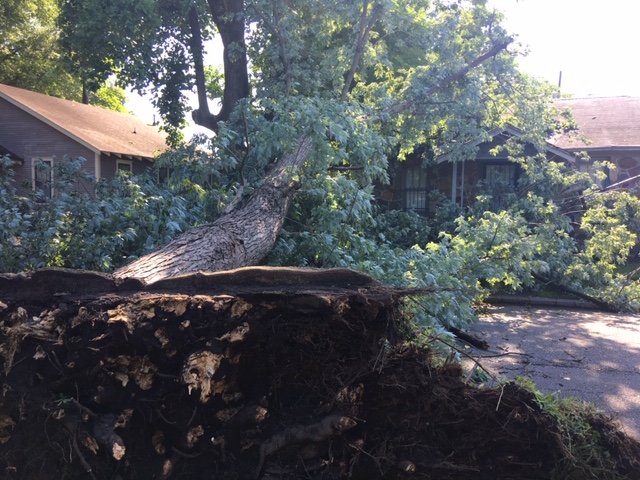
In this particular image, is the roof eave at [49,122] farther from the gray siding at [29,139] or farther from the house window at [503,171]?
the house window at [503,171]

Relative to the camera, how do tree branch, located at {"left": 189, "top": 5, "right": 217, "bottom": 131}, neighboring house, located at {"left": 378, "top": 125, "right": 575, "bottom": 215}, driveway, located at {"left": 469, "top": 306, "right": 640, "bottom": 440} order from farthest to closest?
neighboring house, located at {"left": 378, "top": 125, "right": 575, "bottom": 215}, tree branch, located at {"left": 189, "top": 5, "right": 217, "bottom": 131}, driveway, located at {"left": 469, "top": 306, "right": 640, "bottom": 440}

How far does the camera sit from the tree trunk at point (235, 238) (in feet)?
12.8

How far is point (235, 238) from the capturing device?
16.7ft

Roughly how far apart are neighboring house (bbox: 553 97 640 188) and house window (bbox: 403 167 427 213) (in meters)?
3.96

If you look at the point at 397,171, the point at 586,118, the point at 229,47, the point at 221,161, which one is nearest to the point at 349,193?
the point at 221,161

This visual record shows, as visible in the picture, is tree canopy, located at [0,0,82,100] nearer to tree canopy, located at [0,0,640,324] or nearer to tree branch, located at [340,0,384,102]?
tree canopy, located at [0,0,640,324]

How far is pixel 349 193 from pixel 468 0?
637 cm

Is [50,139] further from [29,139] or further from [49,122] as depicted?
[29,139]

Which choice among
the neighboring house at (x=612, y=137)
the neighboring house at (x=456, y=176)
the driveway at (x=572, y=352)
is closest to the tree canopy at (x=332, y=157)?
the driveway at (x=572, y=352)

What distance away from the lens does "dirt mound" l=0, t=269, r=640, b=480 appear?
2723 mm

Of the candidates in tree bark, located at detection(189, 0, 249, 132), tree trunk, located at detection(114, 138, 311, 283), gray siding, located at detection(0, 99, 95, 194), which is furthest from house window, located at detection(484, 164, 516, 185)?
gray siding, located at detection(0, 99, 95, 194)

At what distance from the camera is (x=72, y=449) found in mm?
2693

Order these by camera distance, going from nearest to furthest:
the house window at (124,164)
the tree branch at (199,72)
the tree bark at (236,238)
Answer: the tree bark at (236,238)
the tree branch at (199,72)
the house window at (124,164)

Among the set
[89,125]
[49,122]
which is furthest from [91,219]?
[89,125]
